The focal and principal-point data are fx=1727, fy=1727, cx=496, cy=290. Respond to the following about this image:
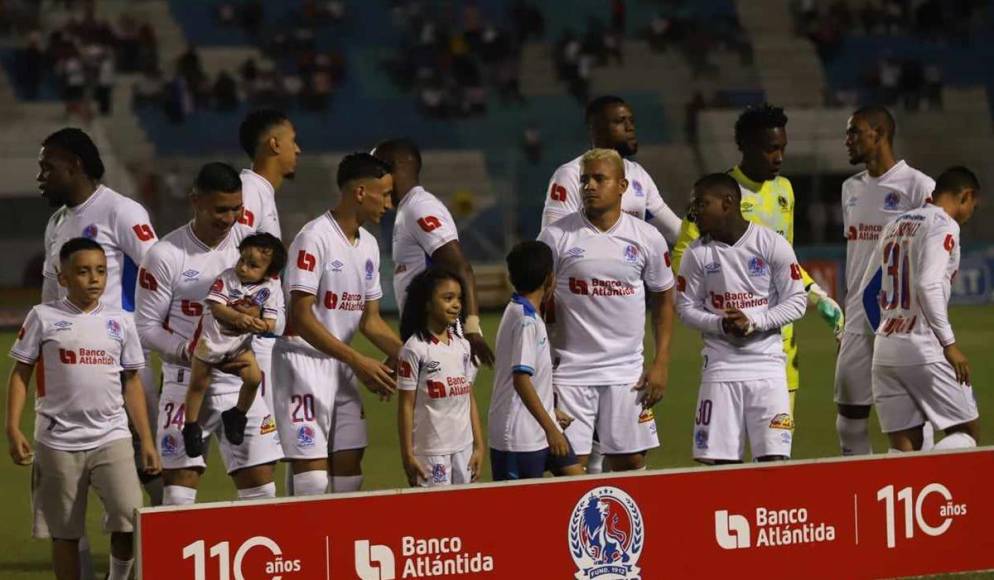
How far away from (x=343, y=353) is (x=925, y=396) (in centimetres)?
326

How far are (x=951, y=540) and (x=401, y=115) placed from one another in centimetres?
2440

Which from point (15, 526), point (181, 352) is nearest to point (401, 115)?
point (15, 526)

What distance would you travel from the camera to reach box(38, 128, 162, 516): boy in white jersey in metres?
7.93

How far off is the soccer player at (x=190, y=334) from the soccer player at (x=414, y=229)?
1.02 m

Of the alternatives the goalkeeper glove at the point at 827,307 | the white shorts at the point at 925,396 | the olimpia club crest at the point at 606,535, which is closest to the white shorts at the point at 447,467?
the olimpia club crest at the point at 606,535

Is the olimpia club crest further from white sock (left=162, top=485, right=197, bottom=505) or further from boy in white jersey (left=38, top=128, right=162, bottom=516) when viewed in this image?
boy in white jersey (left=38, top=128, right=162, bottom=516)

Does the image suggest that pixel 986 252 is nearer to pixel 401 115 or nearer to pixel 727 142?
pixel 727 142

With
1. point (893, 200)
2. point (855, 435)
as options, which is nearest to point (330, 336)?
point (855, 435)

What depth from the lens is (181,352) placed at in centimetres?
768

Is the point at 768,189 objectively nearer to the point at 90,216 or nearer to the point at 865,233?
the point at 865,233

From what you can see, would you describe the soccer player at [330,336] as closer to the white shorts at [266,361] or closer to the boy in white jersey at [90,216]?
the white shorts at [266,361]

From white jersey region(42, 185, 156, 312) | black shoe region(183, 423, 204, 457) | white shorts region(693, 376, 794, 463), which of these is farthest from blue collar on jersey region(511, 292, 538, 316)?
white jersey region(42, 185, 156, 312)

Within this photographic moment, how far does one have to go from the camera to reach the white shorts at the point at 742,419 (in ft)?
27.2

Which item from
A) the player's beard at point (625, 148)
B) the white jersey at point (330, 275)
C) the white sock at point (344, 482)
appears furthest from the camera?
the player's beard at point (625, 148)
